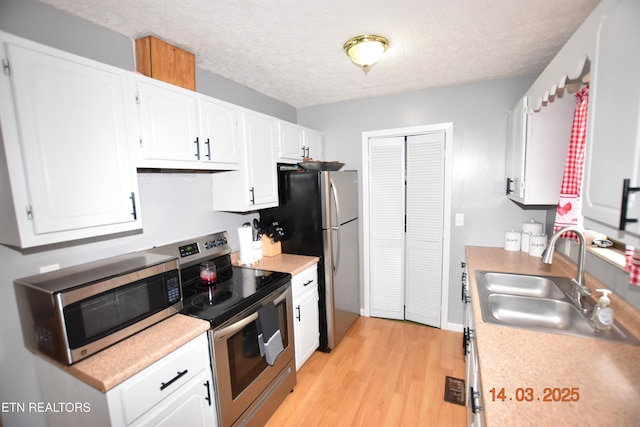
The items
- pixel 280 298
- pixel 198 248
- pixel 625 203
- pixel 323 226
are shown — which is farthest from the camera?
pixel 323 226

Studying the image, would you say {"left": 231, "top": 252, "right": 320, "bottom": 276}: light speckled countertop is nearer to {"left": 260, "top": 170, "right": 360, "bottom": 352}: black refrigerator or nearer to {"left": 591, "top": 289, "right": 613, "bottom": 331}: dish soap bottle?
{"left": 260, "top": 170, "right": 360, "bottom": 352}: black refrigerator

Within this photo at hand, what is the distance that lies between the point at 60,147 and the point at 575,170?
2654 mm

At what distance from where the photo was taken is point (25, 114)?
1055 millimetres

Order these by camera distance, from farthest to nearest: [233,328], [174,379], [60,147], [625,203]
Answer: [233,328] → [174,379] → [60,147] → [625,203]

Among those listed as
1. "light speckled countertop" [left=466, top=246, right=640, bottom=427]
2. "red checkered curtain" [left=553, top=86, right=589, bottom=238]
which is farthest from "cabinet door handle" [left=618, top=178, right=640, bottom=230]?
"red checkered curtain" [left=553, top=86, right=589, bottom=238]

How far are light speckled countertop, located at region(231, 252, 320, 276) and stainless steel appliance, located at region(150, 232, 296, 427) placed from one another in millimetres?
112

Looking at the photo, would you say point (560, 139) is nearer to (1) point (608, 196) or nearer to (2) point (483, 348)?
(1) point (608, 196)

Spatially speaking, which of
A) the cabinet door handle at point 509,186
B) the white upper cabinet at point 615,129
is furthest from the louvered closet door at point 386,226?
the white upper cabinet at point 615,129

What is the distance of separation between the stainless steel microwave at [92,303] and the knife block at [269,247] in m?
1.10

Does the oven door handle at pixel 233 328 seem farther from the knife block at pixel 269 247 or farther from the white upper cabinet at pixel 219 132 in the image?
the white upper cabinet at pixel 219 132

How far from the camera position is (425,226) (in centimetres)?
291

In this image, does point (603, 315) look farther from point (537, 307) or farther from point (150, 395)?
point (150, 395)

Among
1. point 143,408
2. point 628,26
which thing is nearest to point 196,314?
point 143,408

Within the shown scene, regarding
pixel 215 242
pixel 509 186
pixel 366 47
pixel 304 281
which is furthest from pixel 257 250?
pixel 509 186
